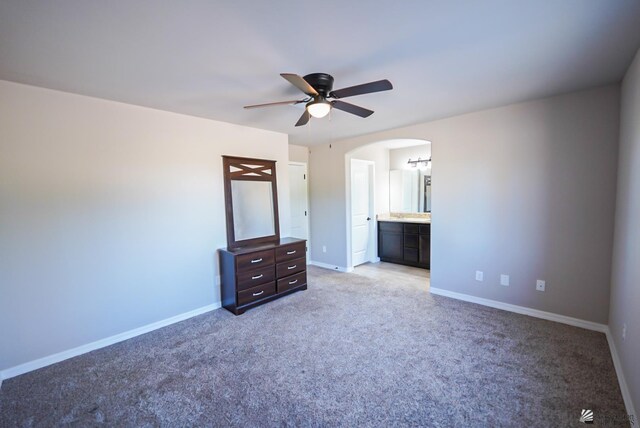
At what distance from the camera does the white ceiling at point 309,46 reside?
1469mm

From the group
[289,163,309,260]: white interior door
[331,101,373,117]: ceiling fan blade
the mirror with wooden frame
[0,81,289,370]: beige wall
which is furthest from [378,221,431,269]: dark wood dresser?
[0,81,289,370]: beige wall

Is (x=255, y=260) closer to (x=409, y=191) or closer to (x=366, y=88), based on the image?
(x=366, y=88)

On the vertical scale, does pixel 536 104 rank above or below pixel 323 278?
above

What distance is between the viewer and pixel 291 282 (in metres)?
3.92

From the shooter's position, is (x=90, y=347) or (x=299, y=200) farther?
(x=299, y=200)

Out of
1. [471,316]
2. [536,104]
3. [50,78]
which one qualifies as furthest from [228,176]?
[536,104]

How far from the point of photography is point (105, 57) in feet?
6.28

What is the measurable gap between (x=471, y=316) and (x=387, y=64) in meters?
2.77

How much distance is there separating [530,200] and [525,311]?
1249 millimetres

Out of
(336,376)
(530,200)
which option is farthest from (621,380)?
(336,376)

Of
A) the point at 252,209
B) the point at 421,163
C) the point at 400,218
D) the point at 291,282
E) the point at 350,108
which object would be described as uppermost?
the point at 350,108

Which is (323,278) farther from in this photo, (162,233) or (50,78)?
(50,78)

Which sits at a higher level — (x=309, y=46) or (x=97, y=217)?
(x=309, y=46)

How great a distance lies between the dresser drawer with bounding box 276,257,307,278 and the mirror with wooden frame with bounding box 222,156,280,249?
45 centimetres
